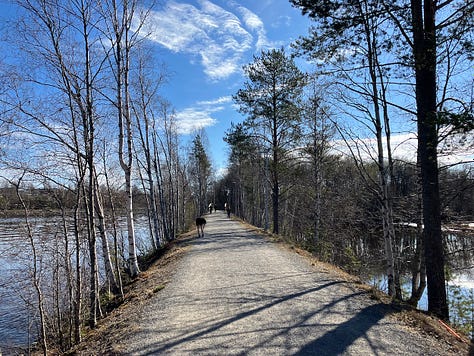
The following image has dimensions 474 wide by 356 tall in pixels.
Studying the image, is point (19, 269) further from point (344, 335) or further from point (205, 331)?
point (344, 335)

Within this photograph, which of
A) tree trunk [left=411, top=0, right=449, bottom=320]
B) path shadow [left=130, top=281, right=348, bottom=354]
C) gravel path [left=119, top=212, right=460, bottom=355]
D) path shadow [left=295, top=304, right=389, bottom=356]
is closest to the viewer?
path shadow [left=295, top=304, right=389, bottom=356]

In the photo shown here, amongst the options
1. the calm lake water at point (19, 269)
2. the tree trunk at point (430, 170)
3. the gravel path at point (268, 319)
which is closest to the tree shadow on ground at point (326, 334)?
the gravel path at point (268, 319)

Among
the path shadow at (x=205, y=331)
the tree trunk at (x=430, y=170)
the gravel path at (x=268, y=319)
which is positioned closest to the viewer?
the gravel path at (x=268, y=319)

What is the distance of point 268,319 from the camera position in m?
5.62

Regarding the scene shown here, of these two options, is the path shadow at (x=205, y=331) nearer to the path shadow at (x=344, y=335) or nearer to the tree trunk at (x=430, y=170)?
the path shadow at (x=344, y=335)

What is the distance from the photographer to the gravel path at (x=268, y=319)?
466 centimetres

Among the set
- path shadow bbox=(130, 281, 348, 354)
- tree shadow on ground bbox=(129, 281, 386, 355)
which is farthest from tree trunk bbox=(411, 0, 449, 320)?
path shadow bbox=(130, 281, 348, 354)

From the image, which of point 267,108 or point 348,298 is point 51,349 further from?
point 267,108

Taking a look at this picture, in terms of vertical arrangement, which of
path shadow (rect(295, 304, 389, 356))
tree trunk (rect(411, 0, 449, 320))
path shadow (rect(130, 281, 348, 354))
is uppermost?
tree trunk (rect(411, 0, 449, 320))

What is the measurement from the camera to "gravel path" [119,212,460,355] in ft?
15.3

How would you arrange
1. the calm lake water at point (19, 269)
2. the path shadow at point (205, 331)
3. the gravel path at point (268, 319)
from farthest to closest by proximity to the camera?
the calm lake water at point (19, 269), the path shadow at point (205, 331), the gravel path at point (268, 319)

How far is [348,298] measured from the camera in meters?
6.79

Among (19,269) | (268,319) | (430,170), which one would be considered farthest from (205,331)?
(19,269)

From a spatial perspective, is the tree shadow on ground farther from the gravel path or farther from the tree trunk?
the tree trunk
